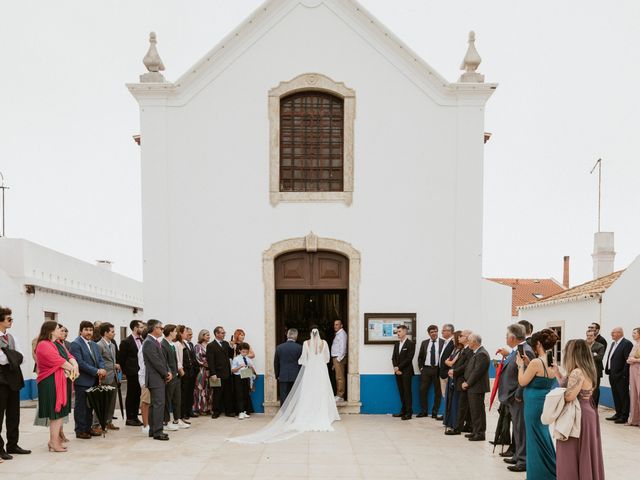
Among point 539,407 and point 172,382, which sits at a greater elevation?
point 539,407

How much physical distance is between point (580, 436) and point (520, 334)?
6.34 feet

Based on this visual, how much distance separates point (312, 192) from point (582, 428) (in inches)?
288

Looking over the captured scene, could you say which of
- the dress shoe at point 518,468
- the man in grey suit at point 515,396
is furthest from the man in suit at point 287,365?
the dress shoe at point 518,468

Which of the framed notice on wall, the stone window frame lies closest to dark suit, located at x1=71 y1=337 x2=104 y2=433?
the stone window frame

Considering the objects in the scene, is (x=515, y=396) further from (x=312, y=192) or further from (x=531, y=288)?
(x=531, y=288)

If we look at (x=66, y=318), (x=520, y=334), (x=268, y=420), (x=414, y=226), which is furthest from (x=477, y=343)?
(x=66, y=318)

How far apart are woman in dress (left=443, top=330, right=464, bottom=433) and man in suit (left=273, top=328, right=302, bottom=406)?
9.01ft

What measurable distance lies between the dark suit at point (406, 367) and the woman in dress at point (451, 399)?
2.84ft

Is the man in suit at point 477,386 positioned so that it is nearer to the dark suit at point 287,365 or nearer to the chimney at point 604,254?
the dark suit at point 287,365

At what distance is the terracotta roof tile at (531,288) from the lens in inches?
1495

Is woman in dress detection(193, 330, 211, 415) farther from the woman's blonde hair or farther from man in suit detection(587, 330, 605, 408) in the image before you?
man in suit detection(587, 330, 605, 408)

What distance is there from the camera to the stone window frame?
12148 millimetres

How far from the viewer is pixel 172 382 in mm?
10078

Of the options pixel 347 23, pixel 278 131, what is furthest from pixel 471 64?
pixel 278 131
